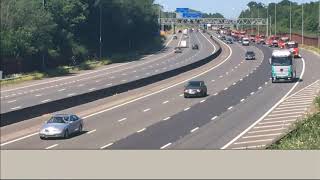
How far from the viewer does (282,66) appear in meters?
21.0

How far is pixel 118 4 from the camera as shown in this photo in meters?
19.9

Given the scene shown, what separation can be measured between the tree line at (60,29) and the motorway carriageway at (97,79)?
58 centimetres

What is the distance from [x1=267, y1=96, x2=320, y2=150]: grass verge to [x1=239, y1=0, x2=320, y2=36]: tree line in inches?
123

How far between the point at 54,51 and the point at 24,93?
1.15 meters

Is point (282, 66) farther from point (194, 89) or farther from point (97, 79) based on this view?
point (97, 79)

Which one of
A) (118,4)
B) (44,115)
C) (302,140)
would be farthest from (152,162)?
(118,4)

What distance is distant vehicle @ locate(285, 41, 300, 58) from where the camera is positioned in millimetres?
23062

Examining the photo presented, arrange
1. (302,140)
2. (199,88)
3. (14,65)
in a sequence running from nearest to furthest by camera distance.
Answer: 1. (14,65)
2. (302,140)
3. (199,88)

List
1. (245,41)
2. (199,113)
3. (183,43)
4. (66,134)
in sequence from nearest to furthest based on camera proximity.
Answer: (66,134) → (199,113) → (183,43) → (245,41)

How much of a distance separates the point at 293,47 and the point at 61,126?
977cm

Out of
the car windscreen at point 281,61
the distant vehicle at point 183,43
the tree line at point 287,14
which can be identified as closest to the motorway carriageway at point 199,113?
the distant vehicle at point 183,43

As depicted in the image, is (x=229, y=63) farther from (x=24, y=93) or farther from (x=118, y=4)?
(x=24, y=93)

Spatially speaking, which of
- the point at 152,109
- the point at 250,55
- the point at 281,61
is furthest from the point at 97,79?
the point at 250,55

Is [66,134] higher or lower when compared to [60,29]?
lower
